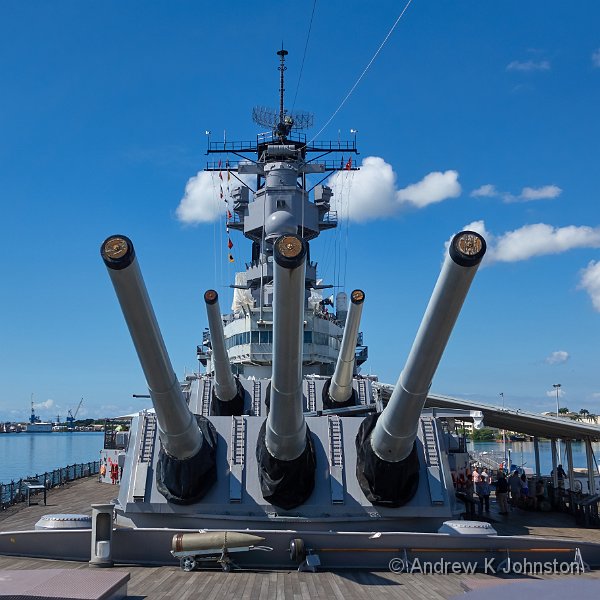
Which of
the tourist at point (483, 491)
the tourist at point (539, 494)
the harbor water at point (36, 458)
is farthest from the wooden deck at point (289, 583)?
the harbor water at point (36, 458)

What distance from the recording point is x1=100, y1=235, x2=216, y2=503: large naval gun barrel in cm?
622

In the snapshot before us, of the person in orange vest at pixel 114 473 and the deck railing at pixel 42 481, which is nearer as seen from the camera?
the deck railing at pixel 42 481

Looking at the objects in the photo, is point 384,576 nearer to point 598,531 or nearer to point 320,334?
point 598,531

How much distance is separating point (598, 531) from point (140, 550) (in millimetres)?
7797

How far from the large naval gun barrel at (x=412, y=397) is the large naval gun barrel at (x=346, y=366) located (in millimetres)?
3751

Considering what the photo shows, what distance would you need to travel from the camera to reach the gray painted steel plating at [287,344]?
5.91 meters

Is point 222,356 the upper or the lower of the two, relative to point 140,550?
upper

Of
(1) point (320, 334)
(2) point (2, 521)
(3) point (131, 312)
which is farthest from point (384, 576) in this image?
(1) point (320, 334)

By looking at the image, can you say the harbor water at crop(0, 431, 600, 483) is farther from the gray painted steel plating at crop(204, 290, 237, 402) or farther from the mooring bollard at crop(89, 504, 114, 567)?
the mooring bollard at crop(89, 504, 114, 567)

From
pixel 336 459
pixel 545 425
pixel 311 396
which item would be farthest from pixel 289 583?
pixel 545 425

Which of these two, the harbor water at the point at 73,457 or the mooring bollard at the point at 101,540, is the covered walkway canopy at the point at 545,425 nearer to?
the harbor water at the point at 73,457

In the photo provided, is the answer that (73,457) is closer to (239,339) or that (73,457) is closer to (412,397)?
(239,339)

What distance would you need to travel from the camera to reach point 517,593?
3.73 meters

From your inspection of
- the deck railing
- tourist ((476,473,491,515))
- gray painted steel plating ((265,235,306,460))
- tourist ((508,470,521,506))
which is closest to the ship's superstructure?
gray painted steel plating ((265,235,306,460))
